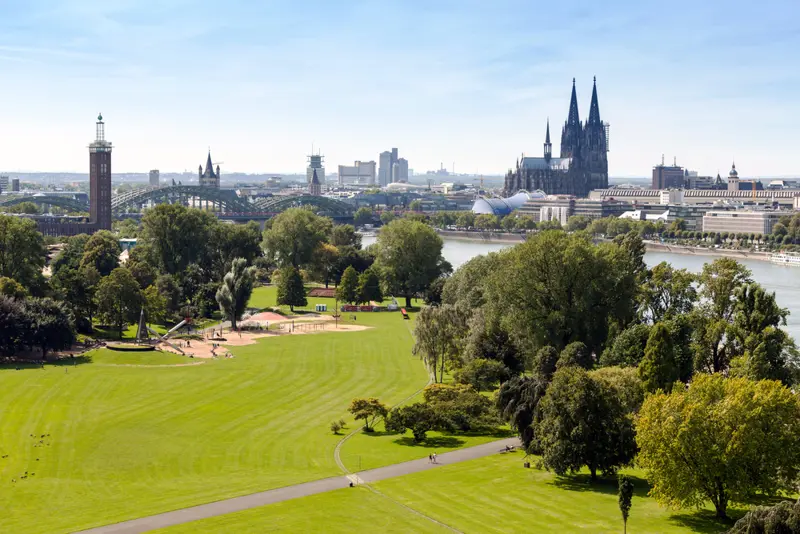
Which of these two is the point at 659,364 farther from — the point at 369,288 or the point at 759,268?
the point at 759,268

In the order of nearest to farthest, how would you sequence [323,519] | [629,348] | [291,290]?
[323,519], [629,348], [291,290]

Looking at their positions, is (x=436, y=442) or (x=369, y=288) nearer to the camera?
(x=436, y=442)

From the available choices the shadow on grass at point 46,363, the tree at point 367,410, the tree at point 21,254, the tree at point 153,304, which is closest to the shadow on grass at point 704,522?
the tree at point 367,410

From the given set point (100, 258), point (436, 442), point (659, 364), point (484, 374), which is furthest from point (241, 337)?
point (659, 364)

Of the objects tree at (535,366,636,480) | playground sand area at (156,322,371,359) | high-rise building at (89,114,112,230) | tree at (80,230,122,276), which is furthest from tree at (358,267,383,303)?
high-rise building at (89,114,112,230)

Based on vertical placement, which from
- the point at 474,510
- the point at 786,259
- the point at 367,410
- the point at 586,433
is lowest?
the point at 474,510

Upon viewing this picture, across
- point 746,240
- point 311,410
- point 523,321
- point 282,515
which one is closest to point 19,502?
point 282,515

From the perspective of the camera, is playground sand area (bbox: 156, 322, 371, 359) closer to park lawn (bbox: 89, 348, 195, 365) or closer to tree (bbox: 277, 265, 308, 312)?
park lawn (bbox: 89, 348, 195, 365)
